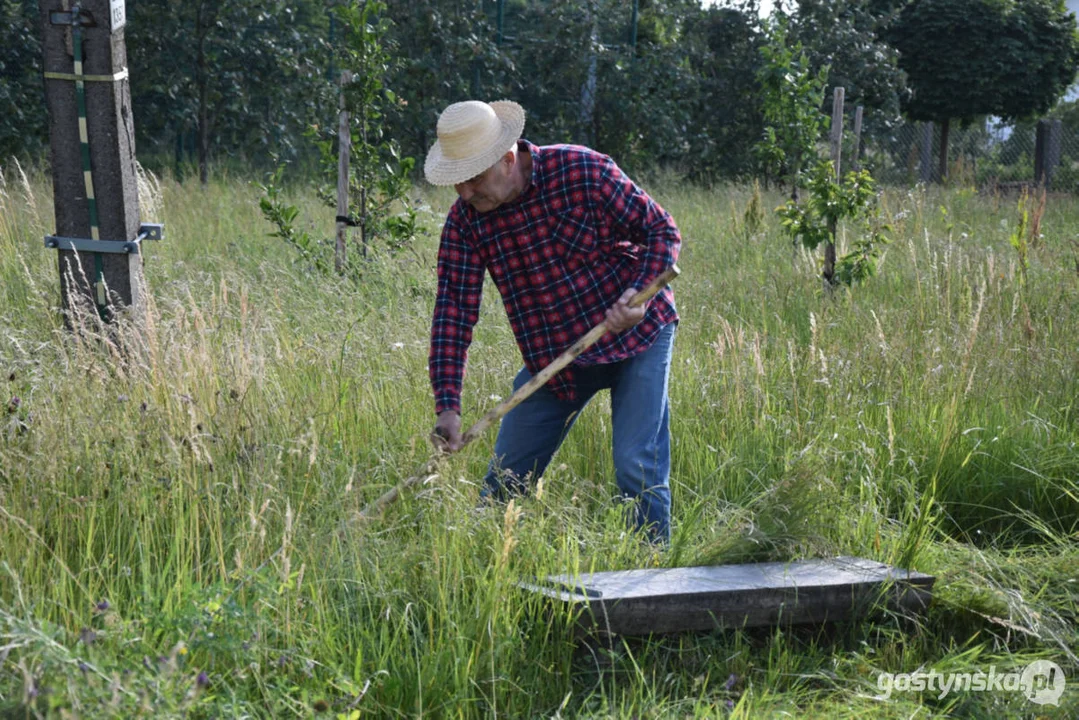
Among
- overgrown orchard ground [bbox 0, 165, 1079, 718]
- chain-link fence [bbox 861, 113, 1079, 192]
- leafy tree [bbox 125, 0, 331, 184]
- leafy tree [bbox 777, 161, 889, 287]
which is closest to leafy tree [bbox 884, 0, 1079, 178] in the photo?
chain-link fence [bbox 861, 113, 1079, 192]

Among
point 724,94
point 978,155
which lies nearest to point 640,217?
point 724,94

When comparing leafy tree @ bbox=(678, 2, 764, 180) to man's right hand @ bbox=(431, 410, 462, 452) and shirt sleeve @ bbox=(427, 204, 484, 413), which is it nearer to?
shirt sleeve @ bbox=(427, 204, 484, 413)

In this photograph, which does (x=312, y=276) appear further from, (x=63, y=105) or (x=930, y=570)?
(x=930, y=570)

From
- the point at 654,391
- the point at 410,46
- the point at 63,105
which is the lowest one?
the point at 654,391

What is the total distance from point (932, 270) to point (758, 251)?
2227 mm

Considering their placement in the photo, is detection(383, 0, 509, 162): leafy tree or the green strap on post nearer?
the green strap on post

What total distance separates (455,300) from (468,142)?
588 mm

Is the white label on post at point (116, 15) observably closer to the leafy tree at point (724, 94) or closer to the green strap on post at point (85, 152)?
the green strap on post at point (85, 152)

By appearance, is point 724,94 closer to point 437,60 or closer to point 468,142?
point 437,60

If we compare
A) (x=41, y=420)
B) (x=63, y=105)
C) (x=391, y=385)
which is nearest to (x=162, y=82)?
(x=63, y=105)

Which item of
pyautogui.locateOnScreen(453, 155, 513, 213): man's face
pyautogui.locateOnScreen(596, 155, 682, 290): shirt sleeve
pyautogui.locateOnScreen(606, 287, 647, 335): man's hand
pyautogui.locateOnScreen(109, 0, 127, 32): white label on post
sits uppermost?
pyautogui.locateOnScreen(109, 0, 127, 32): white label on post

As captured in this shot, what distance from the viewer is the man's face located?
11.3ft

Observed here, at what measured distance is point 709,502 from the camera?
3.87 meters

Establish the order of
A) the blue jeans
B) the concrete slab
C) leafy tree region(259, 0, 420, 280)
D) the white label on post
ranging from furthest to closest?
leafy tree region(259, 0, 420, 280)
the white label on post
the blue jeans
the concrete slab
